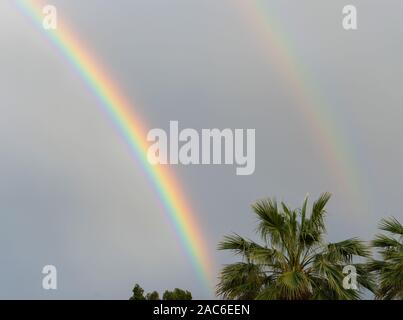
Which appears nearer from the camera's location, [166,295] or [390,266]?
[390,266]

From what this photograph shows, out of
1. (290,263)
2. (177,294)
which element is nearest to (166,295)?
(177,294)

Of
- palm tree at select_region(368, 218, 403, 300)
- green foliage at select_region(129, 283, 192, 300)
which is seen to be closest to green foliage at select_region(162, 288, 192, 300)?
green foliage at select_region(129, 283, 192, 300)

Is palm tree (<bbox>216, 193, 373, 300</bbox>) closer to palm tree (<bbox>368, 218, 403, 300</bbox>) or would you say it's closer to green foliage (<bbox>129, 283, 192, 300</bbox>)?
palm tree (<bbox>368, 218, 403, 300</bbox>)

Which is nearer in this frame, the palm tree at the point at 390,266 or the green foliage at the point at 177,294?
the palm tree at the point at 390,266

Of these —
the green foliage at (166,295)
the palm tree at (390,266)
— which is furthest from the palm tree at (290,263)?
the green foliage at (166,295)

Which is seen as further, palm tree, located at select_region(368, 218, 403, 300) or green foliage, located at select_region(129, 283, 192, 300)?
green foliage, located at select_region(129, 283, 192, 300)

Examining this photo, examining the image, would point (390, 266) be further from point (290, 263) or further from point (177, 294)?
point (177, 294)

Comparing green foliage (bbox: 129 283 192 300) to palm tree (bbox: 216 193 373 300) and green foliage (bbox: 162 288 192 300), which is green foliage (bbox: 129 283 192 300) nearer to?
green foliage (bbox: 162 288 192 300)

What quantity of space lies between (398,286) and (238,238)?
15.3ft

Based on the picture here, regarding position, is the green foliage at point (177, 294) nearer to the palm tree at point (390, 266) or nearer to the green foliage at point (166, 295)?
the green foliage at point (166, 295)

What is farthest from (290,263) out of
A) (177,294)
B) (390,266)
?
(177,294)

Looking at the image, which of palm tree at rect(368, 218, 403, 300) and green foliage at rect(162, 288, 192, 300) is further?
green foliage at rect(162, 288, 192, 300)

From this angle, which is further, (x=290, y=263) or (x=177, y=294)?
(x=177, y=294)
